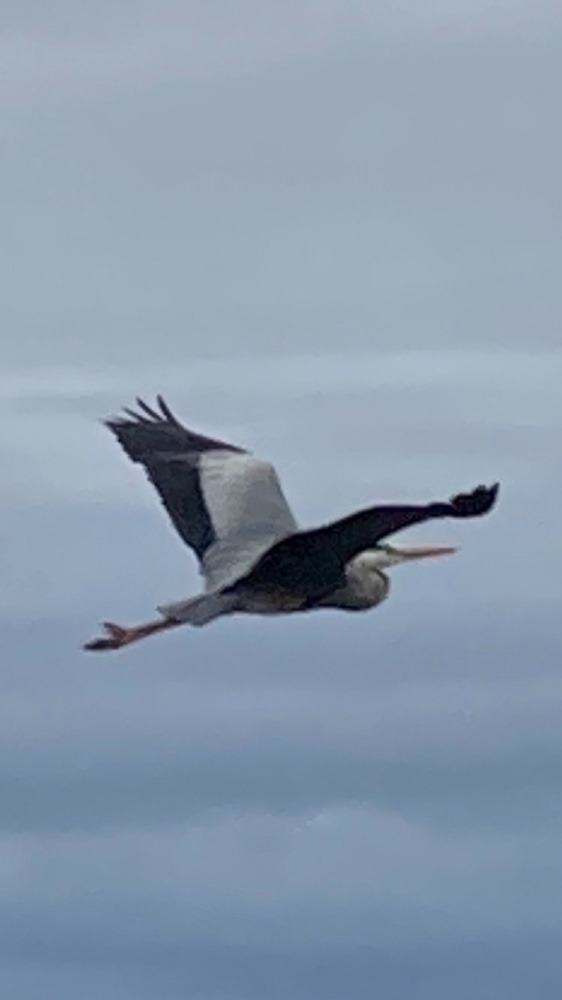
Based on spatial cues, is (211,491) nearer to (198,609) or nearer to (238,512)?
(238,512)

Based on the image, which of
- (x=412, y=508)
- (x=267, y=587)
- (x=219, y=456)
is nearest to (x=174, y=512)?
(x=219, y=456)

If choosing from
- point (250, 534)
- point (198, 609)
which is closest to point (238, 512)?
point (250, 534)

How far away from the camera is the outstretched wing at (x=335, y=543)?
110 feet

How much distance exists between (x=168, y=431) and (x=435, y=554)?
4370 mm

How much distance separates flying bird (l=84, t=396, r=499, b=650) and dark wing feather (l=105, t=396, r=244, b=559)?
0.01m

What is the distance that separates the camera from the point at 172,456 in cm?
4328

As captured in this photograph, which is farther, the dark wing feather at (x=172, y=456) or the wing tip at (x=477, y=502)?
the dark wing feather at (x=172, y=456)

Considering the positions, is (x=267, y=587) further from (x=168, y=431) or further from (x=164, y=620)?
(x=168, y=431)

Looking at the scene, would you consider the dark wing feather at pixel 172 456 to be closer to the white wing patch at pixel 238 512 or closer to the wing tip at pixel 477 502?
the white wing patch at pixel 238 512

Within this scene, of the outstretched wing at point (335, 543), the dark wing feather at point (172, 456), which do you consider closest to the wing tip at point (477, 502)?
the outstretched wing at point (335, 543)

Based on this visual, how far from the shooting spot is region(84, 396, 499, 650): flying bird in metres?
35.9

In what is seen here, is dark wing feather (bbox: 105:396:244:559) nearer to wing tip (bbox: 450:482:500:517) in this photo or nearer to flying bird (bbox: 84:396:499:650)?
flying bird (bbox: 84:396:499:650)

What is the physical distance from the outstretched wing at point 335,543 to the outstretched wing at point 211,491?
39 cm

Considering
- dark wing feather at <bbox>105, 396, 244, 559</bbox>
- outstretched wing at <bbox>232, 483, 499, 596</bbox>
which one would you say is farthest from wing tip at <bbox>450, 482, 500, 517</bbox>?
dark wing feather at <bbox>105, 396, 244, 559</bbox>
